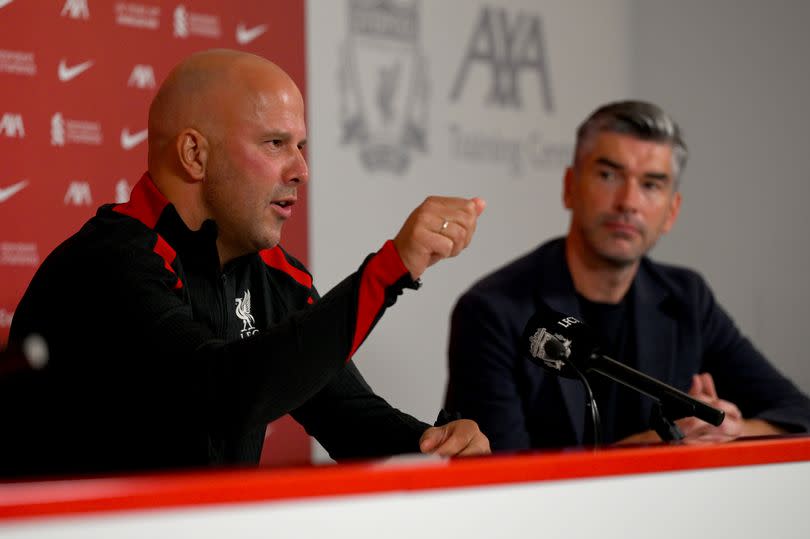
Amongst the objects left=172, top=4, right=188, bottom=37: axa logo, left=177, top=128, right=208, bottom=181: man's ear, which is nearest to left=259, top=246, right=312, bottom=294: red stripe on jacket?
left=177, top=128, right=208, bottom=181: man's ear

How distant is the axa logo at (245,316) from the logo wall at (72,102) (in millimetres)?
1264

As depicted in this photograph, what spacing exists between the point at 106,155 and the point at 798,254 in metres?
2.77

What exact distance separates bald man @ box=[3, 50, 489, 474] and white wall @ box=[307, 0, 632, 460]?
178 cm

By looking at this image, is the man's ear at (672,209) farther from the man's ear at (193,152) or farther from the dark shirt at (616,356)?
the man's ear at (193,152)

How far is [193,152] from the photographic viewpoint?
168 centimetres

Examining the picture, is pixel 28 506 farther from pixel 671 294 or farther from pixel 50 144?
pixel 50 144

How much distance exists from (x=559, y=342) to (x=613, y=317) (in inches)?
45.1

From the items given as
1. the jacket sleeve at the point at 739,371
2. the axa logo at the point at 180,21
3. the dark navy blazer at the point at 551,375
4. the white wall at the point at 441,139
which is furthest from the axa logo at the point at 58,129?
→ the jacket sleeve at the point at 739,371

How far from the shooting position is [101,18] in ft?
9.75

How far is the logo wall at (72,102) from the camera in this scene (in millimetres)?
2795

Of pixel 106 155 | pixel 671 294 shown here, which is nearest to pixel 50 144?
pixel 106 155

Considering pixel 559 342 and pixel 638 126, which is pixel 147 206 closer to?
pixel 559 342

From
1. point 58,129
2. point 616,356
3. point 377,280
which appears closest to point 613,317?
point 616,356

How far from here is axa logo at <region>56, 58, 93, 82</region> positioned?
2.89 m
